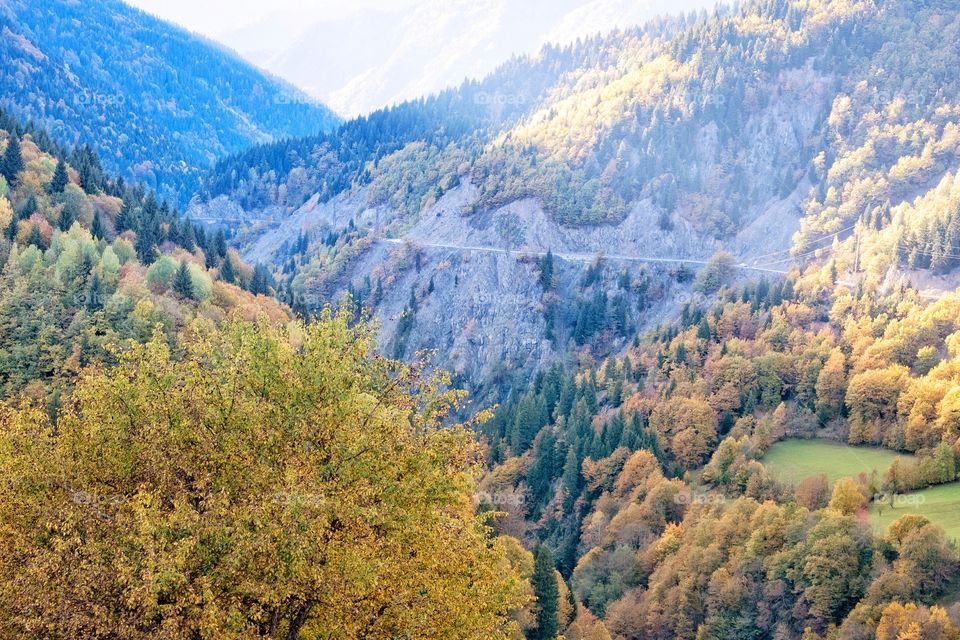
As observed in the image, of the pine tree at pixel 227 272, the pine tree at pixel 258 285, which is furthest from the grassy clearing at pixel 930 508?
the pine tree at pixel 227 272

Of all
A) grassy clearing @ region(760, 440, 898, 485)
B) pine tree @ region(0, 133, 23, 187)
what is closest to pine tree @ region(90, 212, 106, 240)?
pine tree @ region(0, 133, 23, 187)

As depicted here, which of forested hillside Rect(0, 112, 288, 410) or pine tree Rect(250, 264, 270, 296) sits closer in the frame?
forested hillside Rect(0, 112, 288, 410)

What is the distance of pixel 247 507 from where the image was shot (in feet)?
72.8

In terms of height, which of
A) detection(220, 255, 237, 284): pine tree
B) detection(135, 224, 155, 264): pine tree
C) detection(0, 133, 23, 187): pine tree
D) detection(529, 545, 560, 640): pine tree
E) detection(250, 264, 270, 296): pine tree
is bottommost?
detection(529, 545, 560, 640): pine tree

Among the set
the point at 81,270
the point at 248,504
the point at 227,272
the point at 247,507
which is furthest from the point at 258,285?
the point at 247,507

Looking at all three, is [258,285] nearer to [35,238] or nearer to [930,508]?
[35,238]

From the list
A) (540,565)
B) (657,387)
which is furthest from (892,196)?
(540,565)

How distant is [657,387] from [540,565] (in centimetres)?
7151

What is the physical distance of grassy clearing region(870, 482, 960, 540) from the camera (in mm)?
77062

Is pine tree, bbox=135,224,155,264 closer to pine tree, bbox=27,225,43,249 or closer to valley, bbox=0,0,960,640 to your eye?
valley, bbox=0,0,960,640

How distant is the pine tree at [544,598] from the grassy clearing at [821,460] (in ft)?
135

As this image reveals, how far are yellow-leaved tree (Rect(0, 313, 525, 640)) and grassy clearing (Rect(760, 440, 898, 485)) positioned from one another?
76.9 m

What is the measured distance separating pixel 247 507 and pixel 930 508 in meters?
77.0

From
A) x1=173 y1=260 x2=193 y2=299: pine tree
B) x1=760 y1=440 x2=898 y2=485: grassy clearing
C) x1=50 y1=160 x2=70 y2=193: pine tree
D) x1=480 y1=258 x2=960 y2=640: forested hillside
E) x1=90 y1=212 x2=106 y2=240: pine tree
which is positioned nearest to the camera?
x1=480 y1=258 x2=960 y2=640: forested hillside
